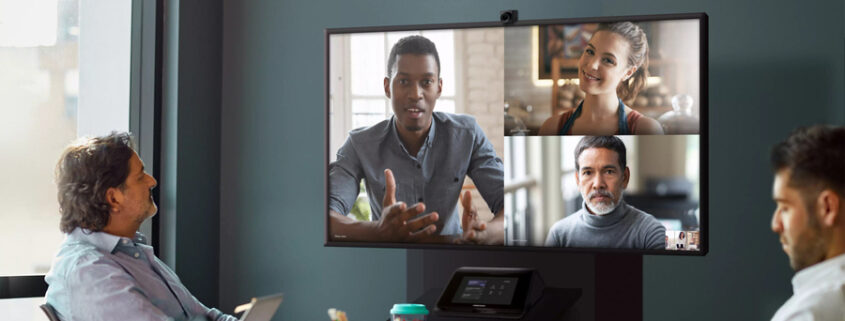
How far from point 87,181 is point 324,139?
1.13 m

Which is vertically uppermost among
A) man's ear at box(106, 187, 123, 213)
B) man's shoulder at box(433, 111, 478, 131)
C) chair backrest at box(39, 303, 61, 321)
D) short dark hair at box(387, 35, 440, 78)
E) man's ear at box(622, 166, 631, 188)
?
short dark hair at box(387, 35, 440, 78)

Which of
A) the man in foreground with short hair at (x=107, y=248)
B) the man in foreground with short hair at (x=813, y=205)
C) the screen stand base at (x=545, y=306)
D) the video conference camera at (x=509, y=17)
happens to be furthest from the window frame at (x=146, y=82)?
the man in foreground with short hair at (x=813, y=205)

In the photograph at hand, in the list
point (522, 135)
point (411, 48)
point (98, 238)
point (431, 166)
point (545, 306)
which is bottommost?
point (545, 306)

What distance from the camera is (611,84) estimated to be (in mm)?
2834

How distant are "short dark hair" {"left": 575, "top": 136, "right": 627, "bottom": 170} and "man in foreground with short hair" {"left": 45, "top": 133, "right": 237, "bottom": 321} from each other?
140 cm

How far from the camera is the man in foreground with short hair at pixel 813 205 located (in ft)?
5.85

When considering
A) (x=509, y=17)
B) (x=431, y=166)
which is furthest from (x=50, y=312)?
(x=509, y=17)

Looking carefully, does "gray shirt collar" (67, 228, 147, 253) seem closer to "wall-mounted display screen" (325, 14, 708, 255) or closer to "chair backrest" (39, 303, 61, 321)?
"chair backrest" (39, 303, 61, 321)

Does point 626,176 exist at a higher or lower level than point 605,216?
higher

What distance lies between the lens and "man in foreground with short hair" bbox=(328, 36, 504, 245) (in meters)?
2.98

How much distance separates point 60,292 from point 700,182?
2.02 metres

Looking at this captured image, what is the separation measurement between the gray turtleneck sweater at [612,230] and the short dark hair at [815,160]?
100 cm

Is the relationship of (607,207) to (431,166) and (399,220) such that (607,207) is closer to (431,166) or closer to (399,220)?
(431,166)

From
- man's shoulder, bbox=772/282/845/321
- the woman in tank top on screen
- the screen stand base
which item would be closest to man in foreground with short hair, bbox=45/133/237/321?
the screen stand base
